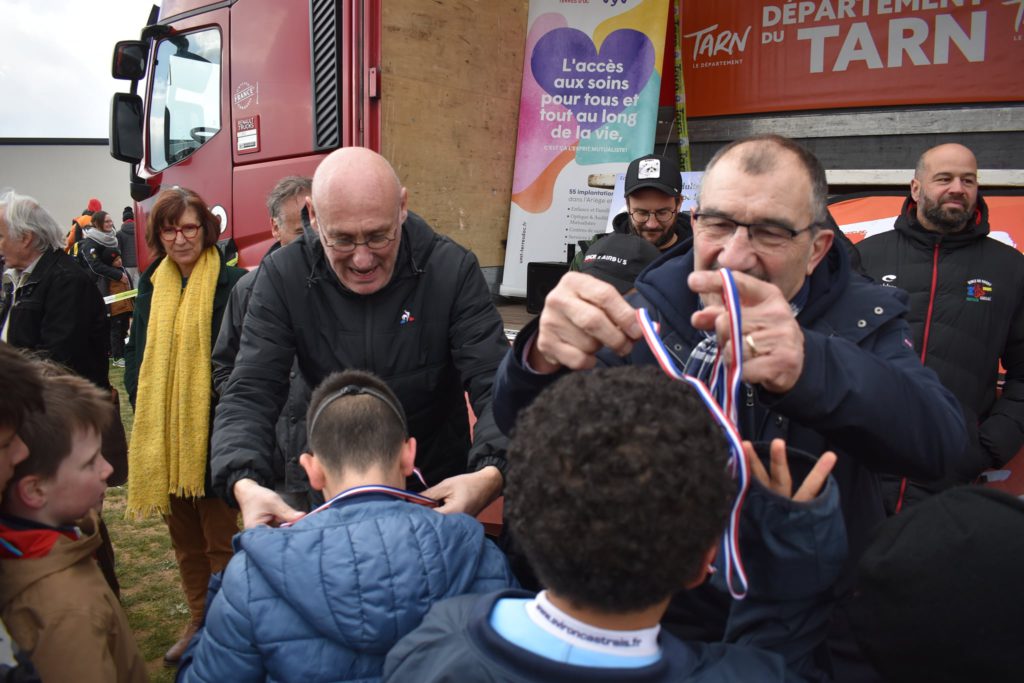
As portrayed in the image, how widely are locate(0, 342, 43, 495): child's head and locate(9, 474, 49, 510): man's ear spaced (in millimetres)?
257

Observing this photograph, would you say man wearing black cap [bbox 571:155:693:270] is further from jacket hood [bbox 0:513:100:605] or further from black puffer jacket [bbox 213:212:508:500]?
jacket hood [bbox 0:513:100:605]

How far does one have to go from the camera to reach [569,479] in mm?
914

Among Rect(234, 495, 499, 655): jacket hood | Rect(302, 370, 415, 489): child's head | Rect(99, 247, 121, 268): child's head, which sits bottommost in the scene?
Rect(234, 495, 499, 655): jacket hood

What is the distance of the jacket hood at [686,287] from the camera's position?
4.71 feet

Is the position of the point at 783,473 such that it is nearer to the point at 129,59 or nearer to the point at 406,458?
the point at 406,458

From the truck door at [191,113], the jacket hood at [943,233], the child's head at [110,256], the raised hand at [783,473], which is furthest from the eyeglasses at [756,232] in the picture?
the child's head at [110,256]

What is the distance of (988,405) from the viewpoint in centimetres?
311

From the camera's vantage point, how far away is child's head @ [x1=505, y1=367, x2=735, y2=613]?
2.94 ft

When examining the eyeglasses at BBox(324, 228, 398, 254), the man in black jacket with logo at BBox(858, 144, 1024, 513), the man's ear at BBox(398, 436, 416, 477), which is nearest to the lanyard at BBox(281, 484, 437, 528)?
the man's ear at BBox(398, 436, 416, 477)

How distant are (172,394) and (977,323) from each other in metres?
3.41

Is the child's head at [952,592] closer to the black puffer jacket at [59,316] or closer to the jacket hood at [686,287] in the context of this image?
the jacket hood at [686,287]

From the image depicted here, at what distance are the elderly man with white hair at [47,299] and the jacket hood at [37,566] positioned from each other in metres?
2.13

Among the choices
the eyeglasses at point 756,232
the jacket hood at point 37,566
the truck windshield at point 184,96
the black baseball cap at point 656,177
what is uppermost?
the truck windshield at point 184,96

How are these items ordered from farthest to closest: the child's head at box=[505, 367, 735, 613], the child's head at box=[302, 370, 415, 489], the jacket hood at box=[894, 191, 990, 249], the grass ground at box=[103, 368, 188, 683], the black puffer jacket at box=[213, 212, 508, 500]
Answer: the grass ground at box=[103, 368, 188, 683]
the jacket hood at box=[894, 191, 990, 249]
the black puffer jacket at box=[213, 212, 508, 500]
the child's head at box=[302, 370, 415, 489]
the child's head at box=[505, 367, 735, 613]
